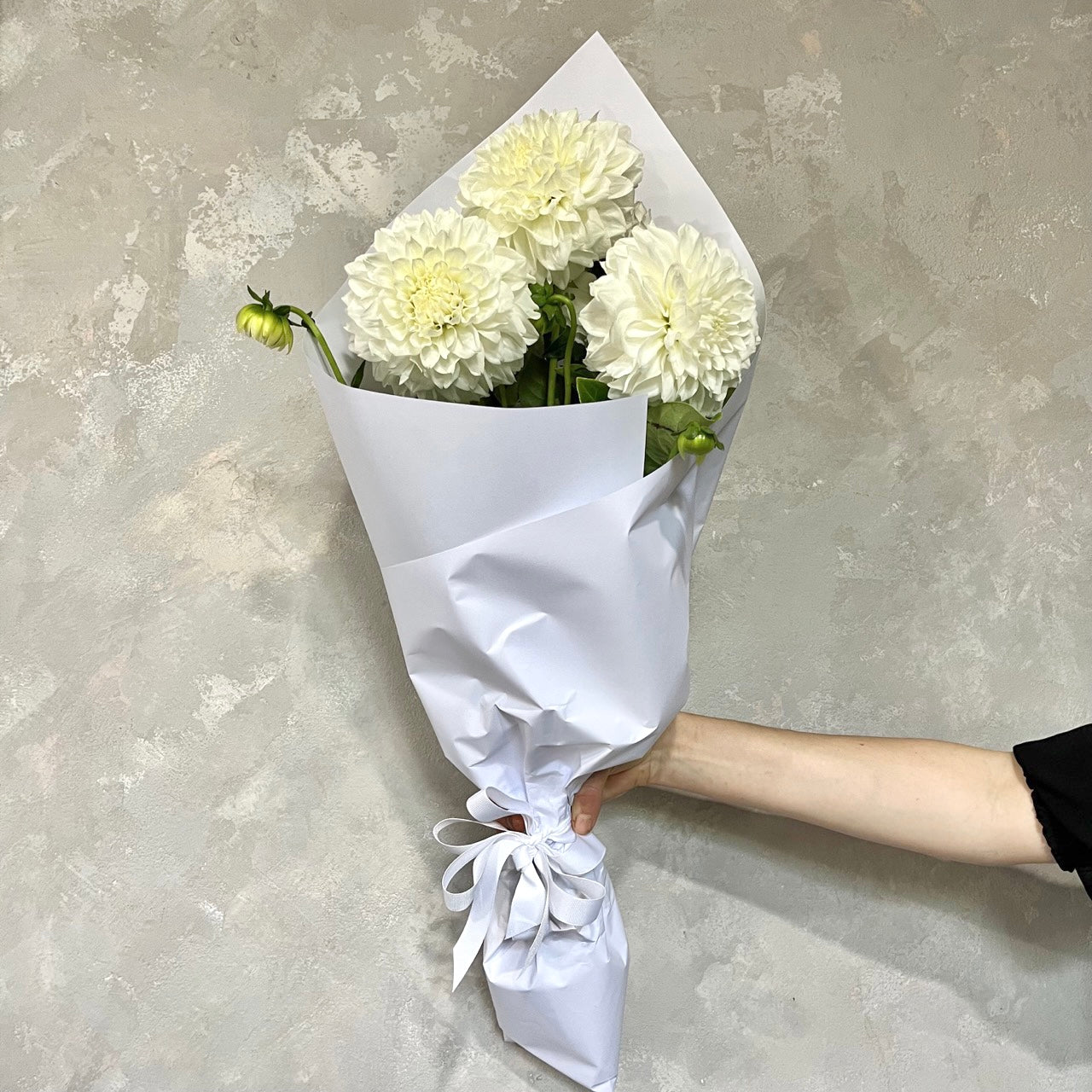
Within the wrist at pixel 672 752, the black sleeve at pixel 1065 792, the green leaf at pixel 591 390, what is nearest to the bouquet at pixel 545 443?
the green leaf at pixel 591 390

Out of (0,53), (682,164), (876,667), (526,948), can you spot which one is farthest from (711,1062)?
(0,53)

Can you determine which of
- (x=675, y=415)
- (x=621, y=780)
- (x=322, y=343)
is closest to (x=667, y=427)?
(x=675, y=415)

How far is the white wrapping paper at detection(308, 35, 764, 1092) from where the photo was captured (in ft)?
2.21

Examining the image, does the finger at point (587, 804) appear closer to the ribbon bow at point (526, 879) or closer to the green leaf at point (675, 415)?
the ribbon bow at point (526, 879)

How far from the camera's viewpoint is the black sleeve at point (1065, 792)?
0.79m

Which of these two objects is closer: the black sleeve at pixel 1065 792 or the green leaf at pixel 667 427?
the green leaf at pixel 667 427

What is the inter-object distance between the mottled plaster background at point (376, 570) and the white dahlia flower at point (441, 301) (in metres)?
0.34

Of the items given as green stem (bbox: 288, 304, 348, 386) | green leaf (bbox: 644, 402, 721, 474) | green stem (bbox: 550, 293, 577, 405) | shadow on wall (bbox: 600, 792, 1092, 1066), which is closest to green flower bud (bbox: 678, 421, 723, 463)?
green leaf (bbox: 644, 402, 721, 474)

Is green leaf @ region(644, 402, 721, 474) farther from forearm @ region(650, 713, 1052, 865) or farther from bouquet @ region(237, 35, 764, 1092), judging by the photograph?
forearm @ region(650, 713, 1052, 865)

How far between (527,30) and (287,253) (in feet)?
1.15

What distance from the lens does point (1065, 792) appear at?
800mm

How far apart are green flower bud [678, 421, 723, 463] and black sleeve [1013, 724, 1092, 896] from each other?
431 millimetres

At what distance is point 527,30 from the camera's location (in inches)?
39.6

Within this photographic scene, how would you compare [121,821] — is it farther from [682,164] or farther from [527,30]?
[527,30]
